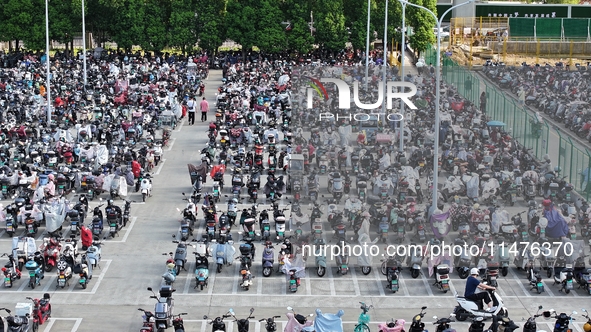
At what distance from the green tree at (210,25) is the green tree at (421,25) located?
13963mm

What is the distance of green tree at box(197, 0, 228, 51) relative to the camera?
296ft

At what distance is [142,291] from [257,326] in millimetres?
4536

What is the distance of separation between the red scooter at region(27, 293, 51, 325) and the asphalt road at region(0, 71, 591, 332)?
25 centimetres

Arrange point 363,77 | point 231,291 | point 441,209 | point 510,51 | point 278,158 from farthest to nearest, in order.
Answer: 1. point 510,51
2. point 363,77
3. point 278,158
4. point 441,209
5. point 231,291

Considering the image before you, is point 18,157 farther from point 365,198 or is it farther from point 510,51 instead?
point 510,51

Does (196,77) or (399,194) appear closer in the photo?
(399,194)

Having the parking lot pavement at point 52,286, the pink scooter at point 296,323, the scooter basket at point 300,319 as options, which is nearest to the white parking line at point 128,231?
the parking lot pavement at point 52,286

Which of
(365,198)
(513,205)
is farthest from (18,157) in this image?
(513,205)

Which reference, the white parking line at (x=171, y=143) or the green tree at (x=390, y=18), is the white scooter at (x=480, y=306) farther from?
the green tree at (x=390, y=18)

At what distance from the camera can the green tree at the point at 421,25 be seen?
87.4 meters

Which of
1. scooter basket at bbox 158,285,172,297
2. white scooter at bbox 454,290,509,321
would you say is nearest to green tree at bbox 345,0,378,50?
scooter basket at bbox 158,285,172,297

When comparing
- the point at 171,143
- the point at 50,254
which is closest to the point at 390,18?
the point at 171,143

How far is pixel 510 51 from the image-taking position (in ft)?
302

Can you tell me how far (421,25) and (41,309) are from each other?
5924 cm
